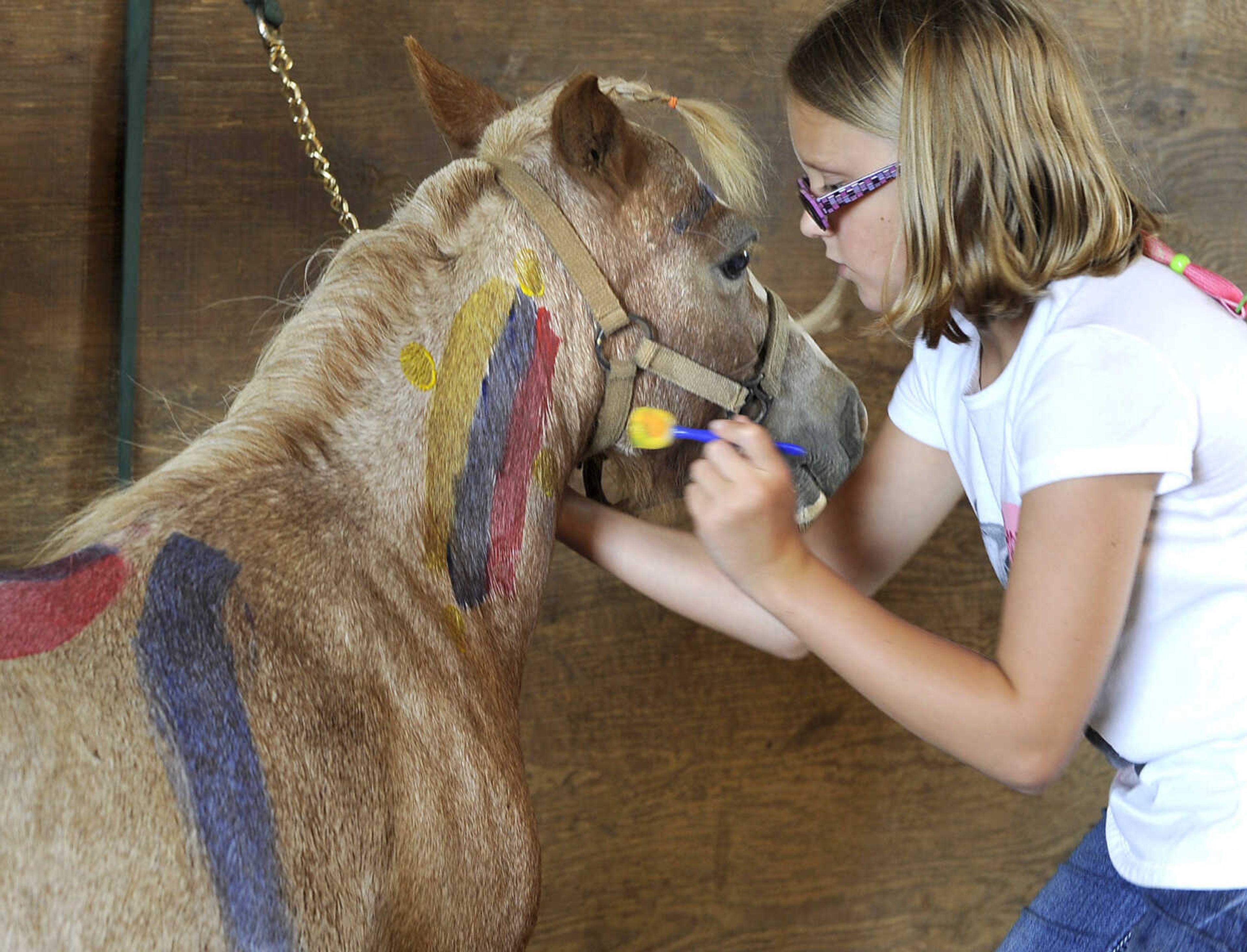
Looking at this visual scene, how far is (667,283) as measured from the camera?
39.8 inches

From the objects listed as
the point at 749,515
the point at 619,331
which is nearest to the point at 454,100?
the point at 619,331

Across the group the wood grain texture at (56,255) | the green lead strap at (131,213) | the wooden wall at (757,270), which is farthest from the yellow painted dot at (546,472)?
the wood grain texture at (56,255)

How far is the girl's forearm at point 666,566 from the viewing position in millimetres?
1172

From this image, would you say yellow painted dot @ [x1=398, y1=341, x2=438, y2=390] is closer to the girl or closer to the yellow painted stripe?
the yellow painted stripe

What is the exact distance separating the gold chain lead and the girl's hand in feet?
1.57

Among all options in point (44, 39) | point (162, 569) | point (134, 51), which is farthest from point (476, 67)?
point (162, 569)

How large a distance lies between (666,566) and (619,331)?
12.8 inches

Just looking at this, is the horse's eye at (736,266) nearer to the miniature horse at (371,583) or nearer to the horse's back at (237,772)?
the miniature horse at (371,583)

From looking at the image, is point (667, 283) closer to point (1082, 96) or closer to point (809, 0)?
point (1082, 96)

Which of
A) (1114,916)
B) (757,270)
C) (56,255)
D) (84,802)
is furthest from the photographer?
(757,270)

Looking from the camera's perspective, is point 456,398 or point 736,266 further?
point 736,266

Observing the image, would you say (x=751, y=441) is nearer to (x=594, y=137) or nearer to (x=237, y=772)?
(x=594, y=137)

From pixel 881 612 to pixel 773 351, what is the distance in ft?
1.13

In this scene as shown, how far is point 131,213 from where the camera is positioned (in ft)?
4.44
